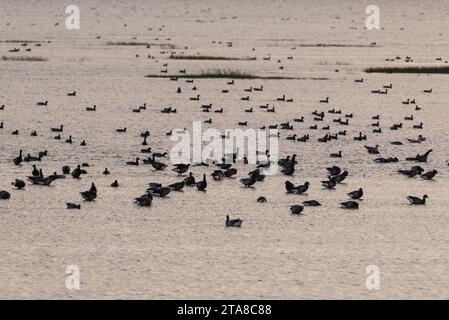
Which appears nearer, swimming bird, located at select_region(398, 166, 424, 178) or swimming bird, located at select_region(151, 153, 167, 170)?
swimming bird, located at select_region(398, 166, 424, 178)

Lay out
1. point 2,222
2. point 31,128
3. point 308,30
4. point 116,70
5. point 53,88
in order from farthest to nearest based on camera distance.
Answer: point 308,30 < point 116,70 < point 53,88 < point 31,128 < point 2,222

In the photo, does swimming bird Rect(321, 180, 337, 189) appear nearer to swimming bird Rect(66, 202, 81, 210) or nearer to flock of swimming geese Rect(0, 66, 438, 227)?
flock of swimming geese Rect(0, 66, 438, 227)

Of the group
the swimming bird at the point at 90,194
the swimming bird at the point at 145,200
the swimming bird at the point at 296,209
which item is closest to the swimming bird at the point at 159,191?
the swimming bird at the point at 145,200

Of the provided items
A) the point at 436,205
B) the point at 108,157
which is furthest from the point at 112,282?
the point at 108,157

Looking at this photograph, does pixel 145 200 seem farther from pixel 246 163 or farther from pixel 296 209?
pixel 246 163

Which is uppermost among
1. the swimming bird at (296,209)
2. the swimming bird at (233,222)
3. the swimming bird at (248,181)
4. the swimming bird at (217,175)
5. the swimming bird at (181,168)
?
the swimming bird at (181,168)

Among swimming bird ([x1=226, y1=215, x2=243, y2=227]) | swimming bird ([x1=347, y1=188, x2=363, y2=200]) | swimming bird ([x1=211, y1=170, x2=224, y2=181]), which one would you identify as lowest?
swimming bird ([x1=226, y1=215, x2=243, y2=227])

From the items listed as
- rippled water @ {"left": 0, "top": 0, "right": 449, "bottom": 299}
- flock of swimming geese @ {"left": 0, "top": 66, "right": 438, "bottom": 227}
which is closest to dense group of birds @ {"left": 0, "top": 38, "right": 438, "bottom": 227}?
flock of swimming geese @ {"left": 0, "top": 66, "right": 438, "bottom": 227}

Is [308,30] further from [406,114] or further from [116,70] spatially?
[406,114]

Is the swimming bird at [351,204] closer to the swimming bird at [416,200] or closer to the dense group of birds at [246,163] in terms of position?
the dense group of birds at [246,163]
